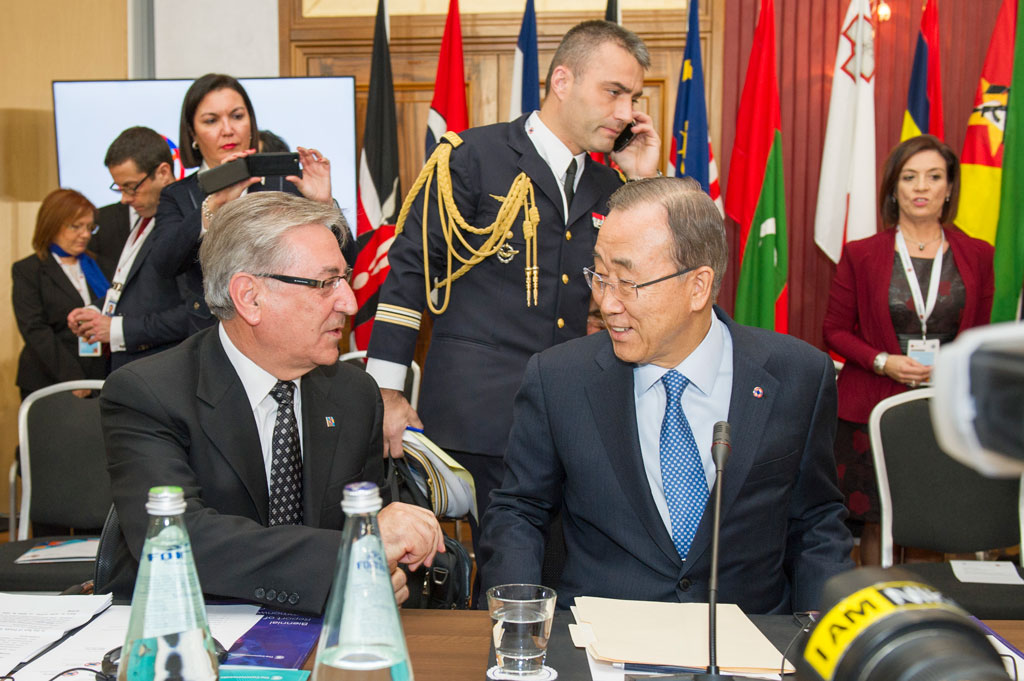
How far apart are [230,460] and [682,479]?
83cm

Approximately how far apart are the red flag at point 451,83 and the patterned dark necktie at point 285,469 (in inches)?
129

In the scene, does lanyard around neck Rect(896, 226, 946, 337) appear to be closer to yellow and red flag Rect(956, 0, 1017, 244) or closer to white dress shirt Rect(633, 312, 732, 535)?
yellow and red flag Rect(956, 0, 1017, 244)

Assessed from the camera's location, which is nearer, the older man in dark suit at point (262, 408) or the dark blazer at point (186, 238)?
the older man in dark suit at point (262, 408)

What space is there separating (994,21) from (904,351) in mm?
2190

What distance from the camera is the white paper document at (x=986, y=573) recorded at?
2592 millimetres

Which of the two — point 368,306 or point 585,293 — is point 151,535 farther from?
point 368,306

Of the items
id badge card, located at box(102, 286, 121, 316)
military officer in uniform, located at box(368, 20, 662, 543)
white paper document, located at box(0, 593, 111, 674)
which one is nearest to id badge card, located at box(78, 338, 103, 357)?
id badge card, located at box(102, 286, 121, 316)

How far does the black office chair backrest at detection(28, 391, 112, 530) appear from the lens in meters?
2.99

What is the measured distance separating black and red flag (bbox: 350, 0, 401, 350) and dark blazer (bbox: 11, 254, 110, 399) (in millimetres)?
1330

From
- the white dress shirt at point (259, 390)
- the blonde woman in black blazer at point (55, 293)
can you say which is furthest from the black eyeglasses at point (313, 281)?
the blonde woman in black blazer at point (55, 293)

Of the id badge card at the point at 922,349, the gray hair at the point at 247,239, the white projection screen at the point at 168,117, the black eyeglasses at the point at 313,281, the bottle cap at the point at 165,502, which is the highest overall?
the white projection screen at the point at 168,117

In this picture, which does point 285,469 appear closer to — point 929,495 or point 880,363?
point 929,495

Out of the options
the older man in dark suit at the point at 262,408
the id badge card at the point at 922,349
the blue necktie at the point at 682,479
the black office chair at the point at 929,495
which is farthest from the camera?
the id badge card at the point at 922,349

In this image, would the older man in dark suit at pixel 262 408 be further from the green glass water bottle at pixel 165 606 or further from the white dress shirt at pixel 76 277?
the white dress shirt at pixel 76 277
